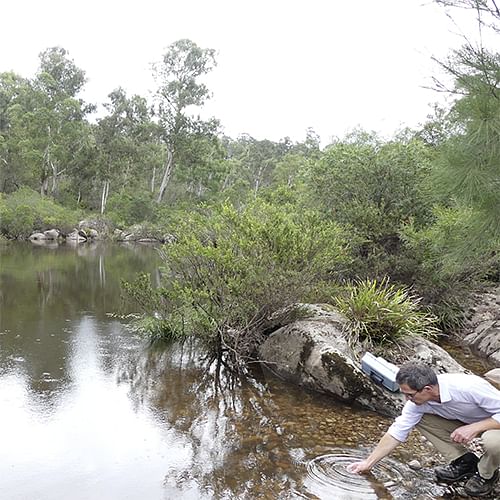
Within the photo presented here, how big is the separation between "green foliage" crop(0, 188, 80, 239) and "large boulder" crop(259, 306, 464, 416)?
29.1 m

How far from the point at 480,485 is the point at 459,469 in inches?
8.4

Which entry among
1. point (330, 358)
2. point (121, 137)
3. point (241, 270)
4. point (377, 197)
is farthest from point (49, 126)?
point (330, 358)

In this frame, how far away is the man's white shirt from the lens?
3.74 meters

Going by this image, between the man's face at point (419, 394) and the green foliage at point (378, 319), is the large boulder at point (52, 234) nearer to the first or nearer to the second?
the green foliage at point (378, 319)

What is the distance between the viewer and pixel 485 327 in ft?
32.4

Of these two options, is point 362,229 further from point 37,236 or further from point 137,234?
point 137,234

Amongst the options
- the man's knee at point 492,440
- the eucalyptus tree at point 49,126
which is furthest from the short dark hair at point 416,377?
the eucalyptus tree at point 49,126

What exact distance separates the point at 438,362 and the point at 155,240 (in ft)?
116

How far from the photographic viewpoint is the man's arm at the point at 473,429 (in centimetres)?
367

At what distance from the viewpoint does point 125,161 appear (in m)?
43.2

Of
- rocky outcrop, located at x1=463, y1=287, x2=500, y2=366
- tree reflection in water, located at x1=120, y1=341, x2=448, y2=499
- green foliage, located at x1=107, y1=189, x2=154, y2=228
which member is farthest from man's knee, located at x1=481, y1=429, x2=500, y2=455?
green foliage, located at x1=107, y1=189, x2=154, y2=228

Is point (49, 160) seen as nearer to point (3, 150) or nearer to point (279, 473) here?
point (3, 150)

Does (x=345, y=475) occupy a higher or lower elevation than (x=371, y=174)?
lower

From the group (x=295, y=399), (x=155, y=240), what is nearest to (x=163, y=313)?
(x=295, y=399)
